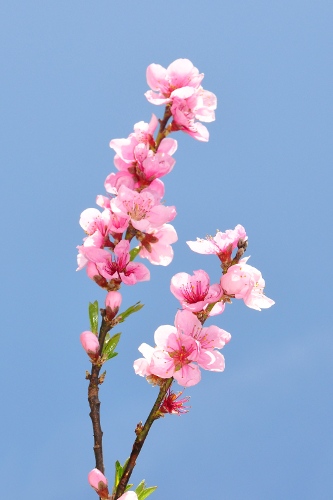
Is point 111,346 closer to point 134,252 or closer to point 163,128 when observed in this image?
point 134,252

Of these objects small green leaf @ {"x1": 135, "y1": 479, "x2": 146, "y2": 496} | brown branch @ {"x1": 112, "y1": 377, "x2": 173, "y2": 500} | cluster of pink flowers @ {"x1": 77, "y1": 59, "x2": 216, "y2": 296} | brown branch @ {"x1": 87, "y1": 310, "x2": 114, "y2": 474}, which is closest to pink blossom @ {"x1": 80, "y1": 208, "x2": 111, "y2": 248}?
cluster of pink flowers @ {"x1": 77, "y1": 59, "x2": 216, "y2": 296}

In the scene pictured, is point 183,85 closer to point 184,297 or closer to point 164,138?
point 164,138

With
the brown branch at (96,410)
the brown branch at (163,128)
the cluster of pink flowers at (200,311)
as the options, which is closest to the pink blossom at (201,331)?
the cluster of pink flowers at (200,311)

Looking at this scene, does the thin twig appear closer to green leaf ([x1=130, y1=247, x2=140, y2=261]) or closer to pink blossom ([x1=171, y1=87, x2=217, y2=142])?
green leaf ([x1=130, y1=247, x2=140, y2=261])

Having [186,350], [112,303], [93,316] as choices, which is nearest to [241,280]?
[186,350]

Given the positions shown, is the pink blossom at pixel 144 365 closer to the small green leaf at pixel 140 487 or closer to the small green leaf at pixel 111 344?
the small green leaf at pixel 111 344

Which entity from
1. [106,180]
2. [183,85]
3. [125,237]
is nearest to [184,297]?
[125,237]

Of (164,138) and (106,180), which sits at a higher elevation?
(164,138)
